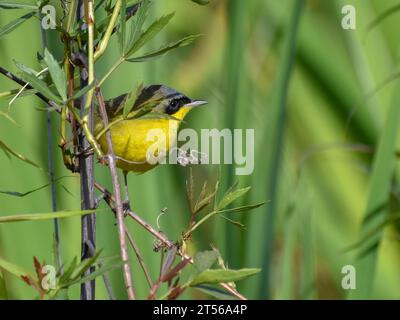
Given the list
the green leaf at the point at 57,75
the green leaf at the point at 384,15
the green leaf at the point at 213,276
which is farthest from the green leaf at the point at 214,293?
the green leaf at the point at 384,15

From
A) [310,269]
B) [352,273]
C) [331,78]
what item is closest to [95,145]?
[352,273]

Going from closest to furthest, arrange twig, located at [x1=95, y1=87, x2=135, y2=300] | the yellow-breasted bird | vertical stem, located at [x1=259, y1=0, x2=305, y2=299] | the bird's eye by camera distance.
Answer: twig, located at [x1=95, y1=87, x2=135, y2=300] < the yellow-breasted bird < the bird's eye < vertical stem, located at [x1=259, y1=0, x2=305, y2=299]

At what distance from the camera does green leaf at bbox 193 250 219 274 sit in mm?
371

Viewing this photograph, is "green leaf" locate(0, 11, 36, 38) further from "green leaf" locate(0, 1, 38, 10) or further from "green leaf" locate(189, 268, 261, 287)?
"green leaf" locate(189, 268, 261, 287)

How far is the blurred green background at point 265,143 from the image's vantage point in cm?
113

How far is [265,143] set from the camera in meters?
1.12

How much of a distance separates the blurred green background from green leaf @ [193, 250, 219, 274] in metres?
0.28

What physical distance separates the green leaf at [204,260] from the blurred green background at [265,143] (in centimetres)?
28

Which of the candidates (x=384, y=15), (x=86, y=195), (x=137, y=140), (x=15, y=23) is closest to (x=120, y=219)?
(x=86, y=195)

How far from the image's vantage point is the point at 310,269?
3.92ft

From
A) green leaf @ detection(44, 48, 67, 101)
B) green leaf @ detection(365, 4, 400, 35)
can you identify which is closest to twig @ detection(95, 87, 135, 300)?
green leaf @ detection(44, 48, 67, 101)

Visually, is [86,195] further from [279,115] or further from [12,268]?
[279,115]

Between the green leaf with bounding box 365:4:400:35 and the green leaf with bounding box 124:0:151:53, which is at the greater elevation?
the green leaf with bounding box 365:4:400:35

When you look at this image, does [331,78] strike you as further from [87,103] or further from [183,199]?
[87,103]
